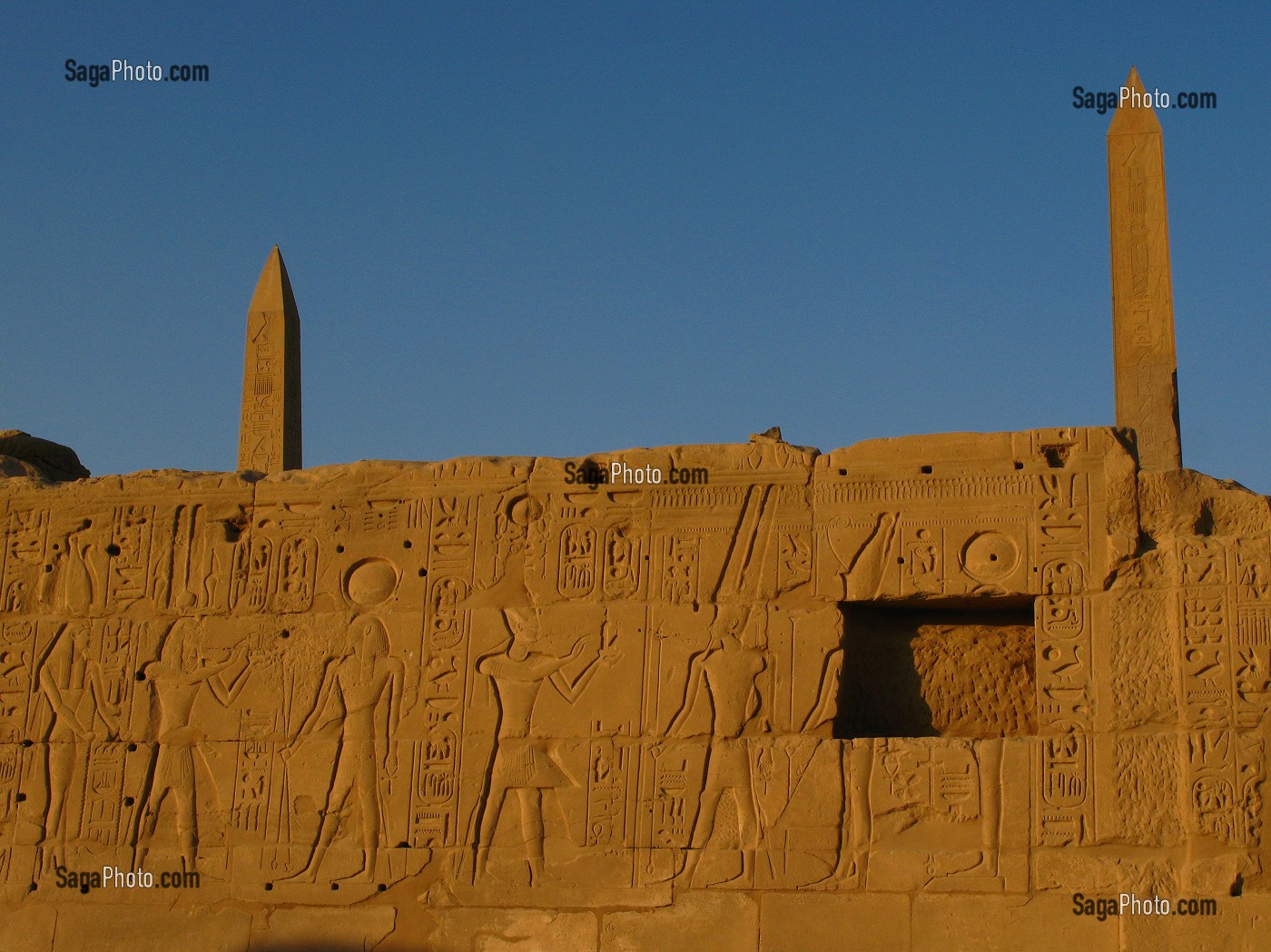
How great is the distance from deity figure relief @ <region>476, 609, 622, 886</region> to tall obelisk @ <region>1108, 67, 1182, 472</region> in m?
6.70

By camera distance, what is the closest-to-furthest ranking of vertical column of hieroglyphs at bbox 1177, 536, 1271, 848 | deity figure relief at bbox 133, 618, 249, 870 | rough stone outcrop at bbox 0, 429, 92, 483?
vertical column of hieroglyphs at bbox 1177, 536, 1271, 848
deity figure relief at bbox 133, 618, 249, 870
rough stone outcrop at bbox 0, 429, 92, 483

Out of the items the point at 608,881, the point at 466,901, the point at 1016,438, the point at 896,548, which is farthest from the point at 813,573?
the point at 466,901

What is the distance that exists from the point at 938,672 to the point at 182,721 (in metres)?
3.73

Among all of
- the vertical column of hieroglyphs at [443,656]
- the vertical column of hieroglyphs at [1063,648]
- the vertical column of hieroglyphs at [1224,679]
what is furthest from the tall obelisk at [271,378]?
the vertical column of hieroglyphs at [1224,679]

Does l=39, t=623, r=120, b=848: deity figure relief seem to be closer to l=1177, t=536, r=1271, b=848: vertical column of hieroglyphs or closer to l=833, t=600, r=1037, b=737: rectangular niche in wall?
l=833, t=600, r=1037, b=737: rectangular niche in wall

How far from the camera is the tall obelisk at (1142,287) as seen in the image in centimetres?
1333

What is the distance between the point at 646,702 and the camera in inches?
307

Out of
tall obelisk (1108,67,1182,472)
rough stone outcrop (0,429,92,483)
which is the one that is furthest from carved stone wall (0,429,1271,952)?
tall obelisk (1108,67,1182,472)

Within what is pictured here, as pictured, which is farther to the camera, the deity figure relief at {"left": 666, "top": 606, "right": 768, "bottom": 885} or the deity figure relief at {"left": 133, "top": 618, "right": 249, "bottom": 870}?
the deity figure relief at {"left": 133, "top": 618, "right": 249, "bottom": 870}

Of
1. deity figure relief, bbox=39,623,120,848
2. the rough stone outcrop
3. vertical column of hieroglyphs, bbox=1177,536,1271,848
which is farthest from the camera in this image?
the rough stone outcrop

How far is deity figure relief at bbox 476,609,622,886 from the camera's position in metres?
7.79

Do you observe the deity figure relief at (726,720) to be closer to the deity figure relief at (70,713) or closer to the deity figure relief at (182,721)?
the deity figure relief at (182,721)

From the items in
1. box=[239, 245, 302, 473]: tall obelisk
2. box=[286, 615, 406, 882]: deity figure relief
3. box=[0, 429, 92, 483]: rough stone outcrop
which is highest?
box=[239, 245, 302, 473]: tall obelisk

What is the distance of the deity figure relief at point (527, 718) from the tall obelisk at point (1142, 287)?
6.70 m
